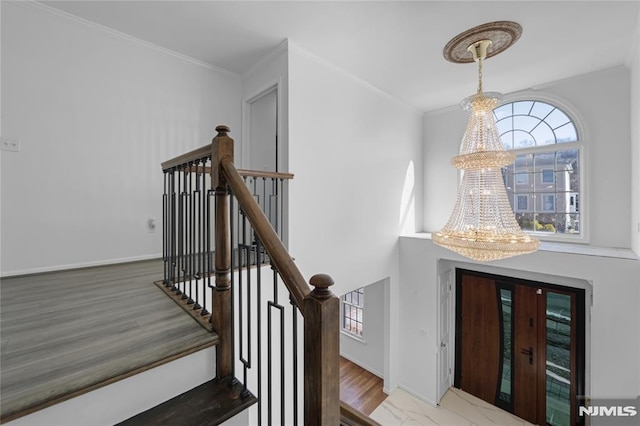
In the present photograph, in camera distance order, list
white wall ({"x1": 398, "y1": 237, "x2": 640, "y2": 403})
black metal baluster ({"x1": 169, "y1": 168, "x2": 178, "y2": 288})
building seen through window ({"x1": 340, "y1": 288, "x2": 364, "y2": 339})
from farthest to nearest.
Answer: building seen through window ({"x1": 340, "y1": 288, "x2": 364, "y2": 339}) → white wall ({"x1": 398, "y1": 237, "x2": 640, "y2": 403}) → black metal baluster ({"x1": 169, "y1": 168, "x2": 178, "y2": 288})

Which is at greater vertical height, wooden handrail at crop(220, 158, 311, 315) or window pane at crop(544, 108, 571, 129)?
window pane at crop(544, 108, 571, 129)

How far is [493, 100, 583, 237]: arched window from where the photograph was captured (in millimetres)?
3881

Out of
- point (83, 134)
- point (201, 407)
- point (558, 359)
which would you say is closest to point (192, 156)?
point (201, 407)

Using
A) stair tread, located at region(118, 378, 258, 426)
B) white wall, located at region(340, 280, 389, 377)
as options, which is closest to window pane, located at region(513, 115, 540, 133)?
white wall, located at region(340, 280, 389, 377)

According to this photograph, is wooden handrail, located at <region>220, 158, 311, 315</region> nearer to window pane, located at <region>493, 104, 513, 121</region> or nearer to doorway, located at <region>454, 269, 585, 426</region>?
doorway, located at <region>454, 269, 585, 426</region>

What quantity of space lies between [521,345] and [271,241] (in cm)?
496

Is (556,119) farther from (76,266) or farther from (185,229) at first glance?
(76,266)

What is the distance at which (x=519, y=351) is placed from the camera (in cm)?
416

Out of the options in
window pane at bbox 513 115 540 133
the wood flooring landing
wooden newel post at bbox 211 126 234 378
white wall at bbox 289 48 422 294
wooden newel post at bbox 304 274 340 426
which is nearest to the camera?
wooden newel post at bbox 304 274 340 426

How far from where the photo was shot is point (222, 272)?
145cm

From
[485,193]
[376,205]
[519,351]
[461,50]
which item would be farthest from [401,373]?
[461,50]

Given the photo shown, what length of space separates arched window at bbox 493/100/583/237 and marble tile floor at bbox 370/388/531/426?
9.69 feet

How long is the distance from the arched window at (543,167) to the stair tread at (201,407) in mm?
4867

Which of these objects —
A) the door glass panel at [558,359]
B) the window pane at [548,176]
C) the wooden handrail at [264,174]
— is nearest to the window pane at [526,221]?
the window pane at [548,176]
